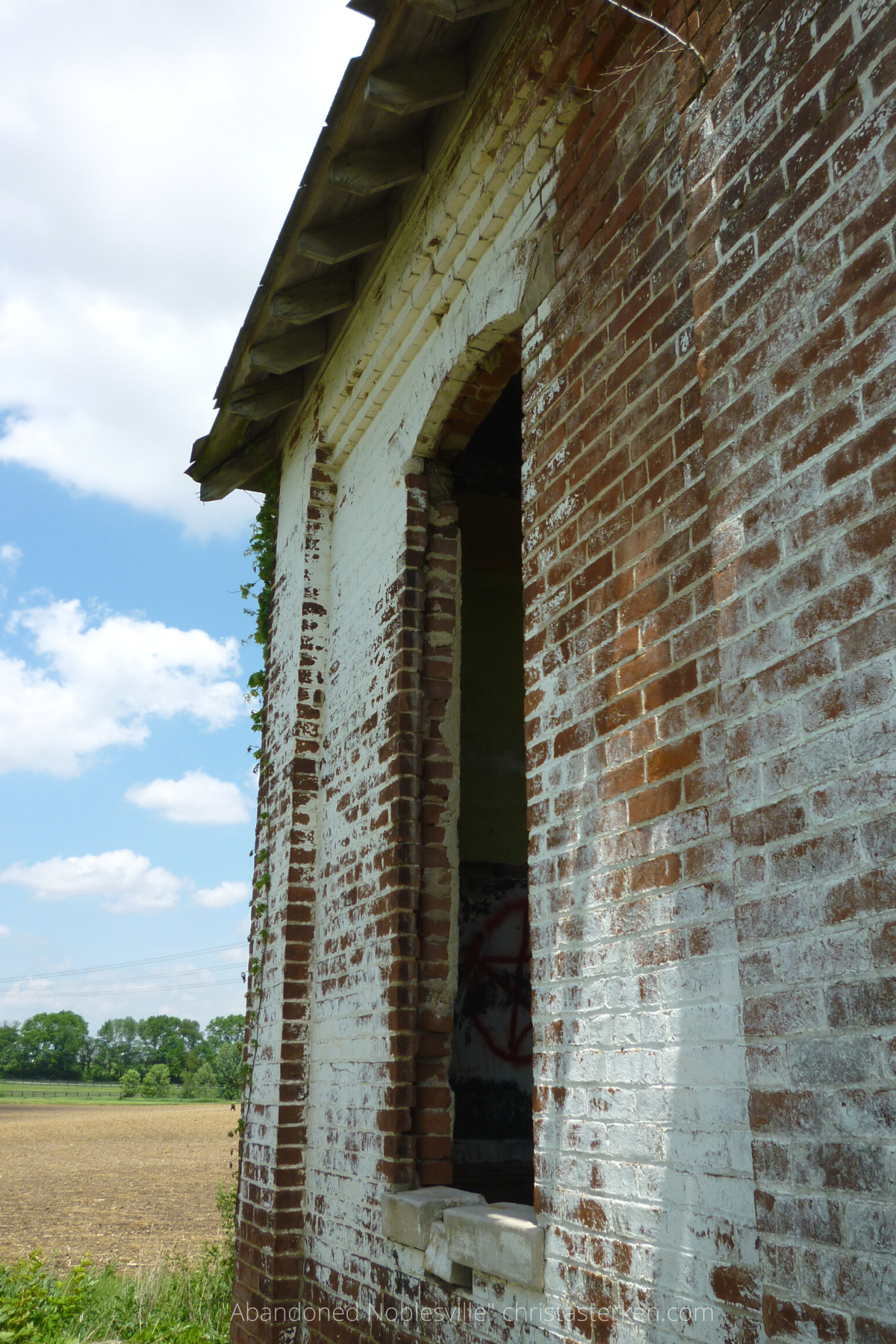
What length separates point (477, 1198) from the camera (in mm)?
3414

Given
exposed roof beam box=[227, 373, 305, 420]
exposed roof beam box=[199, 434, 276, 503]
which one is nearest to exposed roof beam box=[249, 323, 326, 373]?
exposed roof beam box=[227, 373, 305, 420]

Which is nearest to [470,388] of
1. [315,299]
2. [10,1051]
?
[315,299]

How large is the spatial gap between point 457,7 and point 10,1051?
107 m

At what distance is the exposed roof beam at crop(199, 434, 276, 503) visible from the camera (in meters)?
6.46

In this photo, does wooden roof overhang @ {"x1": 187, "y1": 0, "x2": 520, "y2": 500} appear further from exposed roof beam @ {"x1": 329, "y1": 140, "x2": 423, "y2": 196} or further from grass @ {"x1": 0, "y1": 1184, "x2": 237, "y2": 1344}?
grass @ {"x1": 0, "y1": 1184, "x2": 237, "y2": 1344}

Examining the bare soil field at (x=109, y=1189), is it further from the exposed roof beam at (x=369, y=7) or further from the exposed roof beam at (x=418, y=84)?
the exposed roof beam at (x=369, y=7)

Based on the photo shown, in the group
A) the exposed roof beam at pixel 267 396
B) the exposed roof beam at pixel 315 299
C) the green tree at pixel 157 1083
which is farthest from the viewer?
the green tree at pixel 157 1083

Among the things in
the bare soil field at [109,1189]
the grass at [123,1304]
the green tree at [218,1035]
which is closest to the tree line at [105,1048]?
the green tree at [218,1035]

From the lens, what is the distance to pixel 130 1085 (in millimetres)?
72562

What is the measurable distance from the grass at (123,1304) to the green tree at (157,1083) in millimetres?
66463

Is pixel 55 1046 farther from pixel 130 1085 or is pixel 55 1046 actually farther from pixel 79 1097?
pixel 79 1097

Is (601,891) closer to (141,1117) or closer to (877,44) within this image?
(877,44)

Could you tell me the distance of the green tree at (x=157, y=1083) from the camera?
69062 mm

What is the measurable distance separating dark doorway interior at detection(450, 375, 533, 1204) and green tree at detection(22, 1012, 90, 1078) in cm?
9966
